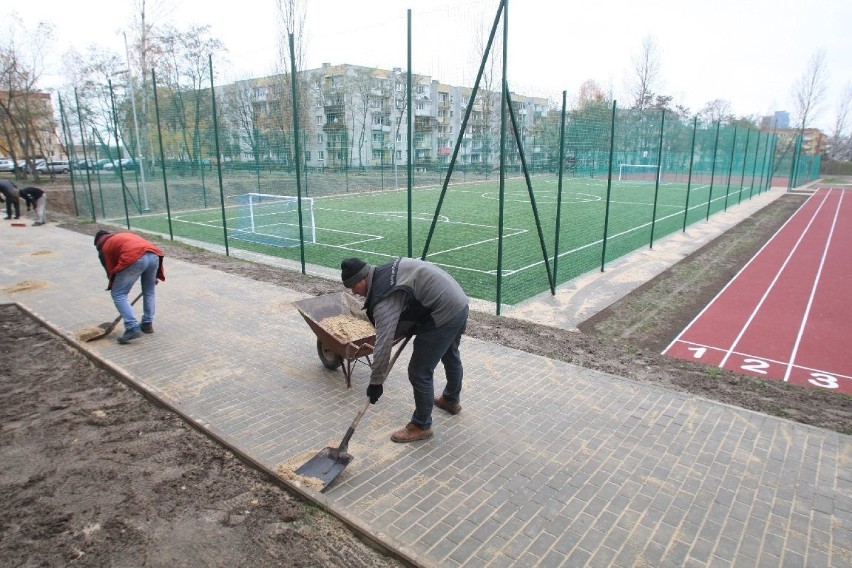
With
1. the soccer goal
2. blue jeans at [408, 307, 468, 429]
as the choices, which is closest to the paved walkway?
blue jeans at [408, 307, 468, 429]

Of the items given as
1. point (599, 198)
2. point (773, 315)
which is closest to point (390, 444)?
point (773, 315)

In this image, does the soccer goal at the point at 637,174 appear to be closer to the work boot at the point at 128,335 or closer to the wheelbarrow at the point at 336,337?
the wheelbarrow at the point at 336,337

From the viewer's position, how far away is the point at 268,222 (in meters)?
14.2

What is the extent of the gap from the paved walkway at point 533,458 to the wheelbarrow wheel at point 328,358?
0.16 meters

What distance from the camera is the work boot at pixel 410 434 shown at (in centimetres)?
419

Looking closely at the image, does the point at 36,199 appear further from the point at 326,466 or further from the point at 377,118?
Result: the point at 326,466

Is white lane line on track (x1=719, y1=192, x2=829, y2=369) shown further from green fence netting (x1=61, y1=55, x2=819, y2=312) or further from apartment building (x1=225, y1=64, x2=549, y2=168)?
apartment building (x1=225, y1=64, x2=549, y2=168)

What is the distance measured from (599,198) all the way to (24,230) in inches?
837

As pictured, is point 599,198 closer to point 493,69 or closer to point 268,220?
point 268,220

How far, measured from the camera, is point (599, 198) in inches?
949

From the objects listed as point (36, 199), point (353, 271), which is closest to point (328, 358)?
point (353, 271)

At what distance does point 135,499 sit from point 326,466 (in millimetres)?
1276

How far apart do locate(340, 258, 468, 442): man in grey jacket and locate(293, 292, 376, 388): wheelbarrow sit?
83 centimetres

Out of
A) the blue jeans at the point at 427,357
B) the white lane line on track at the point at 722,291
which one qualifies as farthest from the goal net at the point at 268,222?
the blue jeans at the point at 427,357
